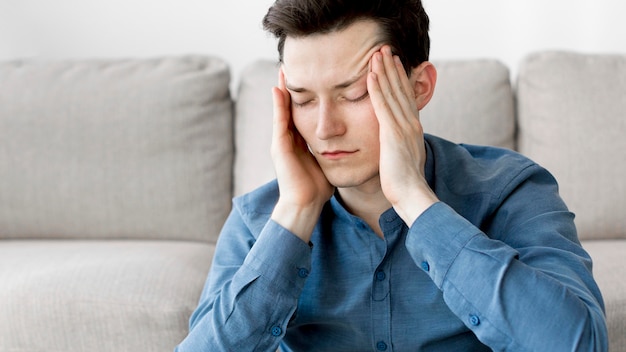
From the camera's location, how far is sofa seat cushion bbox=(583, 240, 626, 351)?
1.87 meters

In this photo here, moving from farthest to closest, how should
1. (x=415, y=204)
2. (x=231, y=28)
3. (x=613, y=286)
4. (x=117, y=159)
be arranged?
(x=231, y=28)
(x=117, y=159)
(x=613, y=286)
(x=415, y=204)

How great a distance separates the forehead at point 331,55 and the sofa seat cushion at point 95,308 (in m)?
0.76

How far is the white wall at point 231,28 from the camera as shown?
9.25ft

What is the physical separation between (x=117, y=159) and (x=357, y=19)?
1.20m

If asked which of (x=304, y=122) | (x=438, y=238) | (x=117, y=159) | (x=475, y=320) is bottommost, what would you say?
(x=117, y=159)

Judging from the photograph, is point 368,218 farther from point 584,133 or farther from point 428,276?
point 584,133

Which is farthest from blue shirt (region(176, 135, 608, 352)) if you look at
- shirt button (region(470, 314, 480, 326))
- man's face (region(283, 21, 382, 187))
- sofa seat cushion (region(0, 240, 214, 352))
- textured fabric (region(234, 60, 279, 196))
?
textured fabric (region(234, 60, 279, 196))

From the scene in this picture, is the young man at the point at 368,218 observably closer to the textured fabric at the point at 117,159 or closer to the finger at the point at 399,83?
the finger at the point at 399,83

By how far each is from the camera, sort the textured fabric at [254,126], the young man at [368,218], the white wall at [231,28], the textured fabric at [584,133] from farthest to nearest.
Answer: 1. the white wall at [231,28]
2. the textured fabric at [254,126]
3. the textured fabric at [584,133]
4. the young man at [368,218]

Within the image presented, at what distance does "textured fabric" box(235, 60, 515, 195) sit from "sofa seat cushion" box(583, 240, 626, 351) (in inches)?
18.4

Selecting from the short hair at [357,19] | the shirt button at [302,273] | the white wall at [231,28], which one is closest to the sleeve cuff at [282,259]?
the shirt button at [302,273]

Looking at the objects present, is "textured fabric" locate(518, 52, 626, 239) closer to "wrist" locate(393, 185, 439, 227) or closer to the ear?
the ear

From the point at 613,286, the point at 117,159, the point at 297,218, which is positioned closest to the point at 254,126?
the point at 117,159

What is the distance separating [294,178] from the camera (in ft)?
5.06
